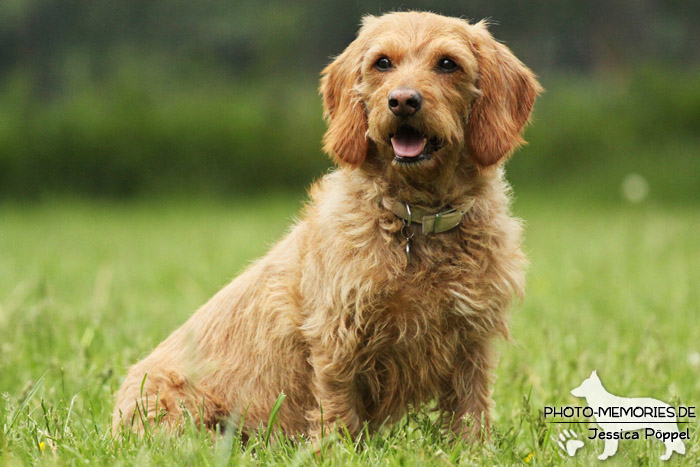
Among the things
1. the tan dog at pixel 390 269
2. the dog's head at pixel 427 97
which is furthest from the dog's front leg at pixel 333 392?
the dog's head at pixel 427 97

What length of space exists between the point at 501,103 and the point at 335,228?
889mm

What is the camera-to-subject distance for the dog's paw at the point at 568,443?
3.13 metres

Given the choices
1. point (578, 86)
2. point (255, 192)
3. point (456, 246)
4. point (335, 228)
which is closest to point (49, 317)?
point (335, 228)

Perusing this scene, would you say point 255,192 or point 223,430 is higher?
point 223,430

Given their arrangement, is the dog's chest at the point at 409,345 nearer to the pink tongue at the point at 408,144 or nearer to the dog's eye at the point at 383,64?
the pink tongue at the point at 408,144

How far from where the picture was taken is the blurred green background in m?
16.2

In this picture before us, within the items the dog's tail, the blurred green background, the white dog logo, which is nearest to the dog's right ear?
the white dog logo

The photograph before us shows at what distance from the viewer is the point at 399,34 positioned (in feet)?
11.5

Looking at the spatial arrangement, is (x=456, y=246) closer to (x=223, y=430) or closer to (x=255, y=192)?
(x=223, y=430)

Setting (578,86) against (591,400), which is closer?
(591,400)

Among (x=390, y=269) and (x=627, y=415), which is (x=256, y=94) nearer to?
(x=390, y=269)

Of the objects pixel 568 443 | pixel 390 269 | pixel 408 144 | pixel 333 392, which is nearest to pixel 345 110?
pixel 408 144

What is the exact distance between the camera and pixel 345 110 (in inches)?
146

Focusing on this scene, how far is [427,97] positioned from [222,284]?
507 centimetres
